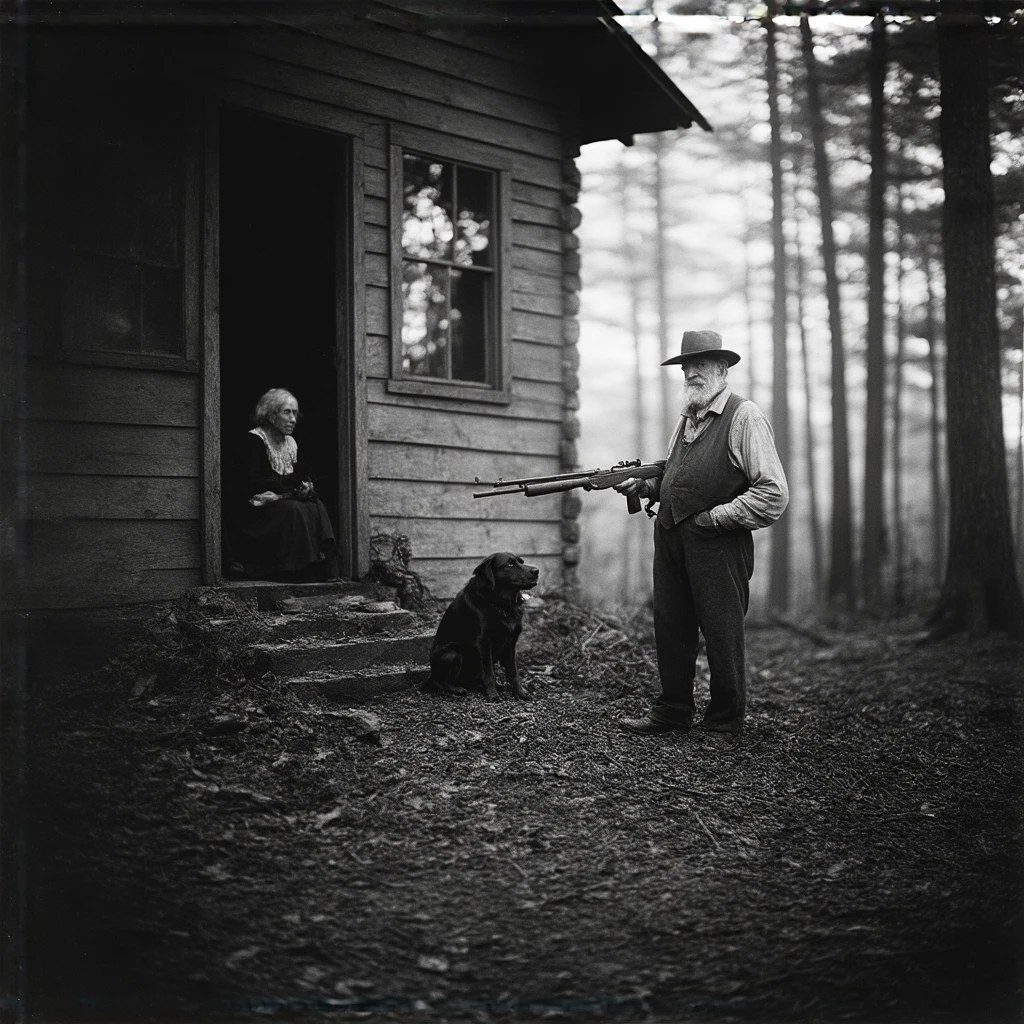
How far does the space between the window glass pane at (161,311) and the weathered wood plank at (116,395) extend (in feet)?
0.67

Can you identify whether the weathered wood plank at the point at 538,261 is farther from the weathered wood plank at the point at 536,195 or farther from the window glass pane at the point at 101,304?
the window glass pane at the point at 101,304

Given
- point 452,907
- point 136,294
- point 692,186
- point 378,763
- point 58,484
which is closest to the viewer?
point 452,907

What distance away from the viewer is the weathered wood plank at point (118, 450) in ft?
18.7

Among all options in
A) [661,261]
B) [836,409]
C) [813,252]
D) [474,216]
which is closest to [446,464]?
[474,216]

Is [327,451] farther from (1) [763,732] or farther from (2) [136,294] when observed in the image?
(1) [763,732]

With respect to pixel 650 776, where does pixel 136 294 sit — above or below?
above

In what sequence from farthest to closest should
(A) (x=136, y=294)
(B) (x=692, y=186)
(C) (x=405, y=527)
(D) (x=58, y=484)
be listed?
(B) (x=692, y=186) < (C) (x=405, y=527) < (A) (x=136, y=294) < (D) (x=58, y=484)

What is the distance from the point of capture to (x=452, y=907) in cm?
357

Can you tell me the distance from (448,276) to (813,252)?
13.9m

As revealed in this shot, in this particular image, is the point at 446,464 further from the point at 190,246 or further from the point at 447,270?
the point at 190,246

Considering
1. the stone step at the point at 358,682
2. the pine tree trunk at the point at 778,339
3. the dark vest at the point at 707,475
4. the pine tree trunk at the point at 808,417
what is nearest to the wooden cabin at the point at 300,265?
the stone step at the point at 358,682

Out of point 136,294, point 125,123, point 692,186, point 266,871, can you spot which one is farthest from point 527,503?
point 692,186

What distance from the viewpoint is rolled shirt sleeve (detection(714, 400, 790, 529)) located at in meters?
5.31

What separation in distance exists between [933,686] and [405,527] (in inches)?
181
